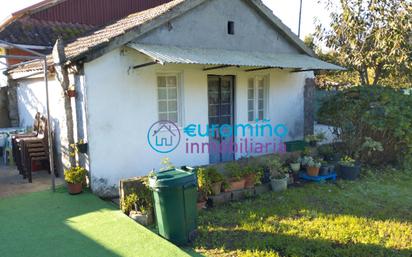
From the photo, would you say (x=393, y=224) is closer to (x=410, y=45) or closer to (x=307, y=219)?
(x=307, y=219)

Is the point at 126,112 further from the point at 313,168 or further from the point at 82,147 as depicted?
the point at 313,168

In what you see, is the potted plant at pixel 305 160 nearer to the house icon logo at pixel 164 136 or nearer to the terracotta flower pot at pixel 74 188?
the house icon logo at pixel 164 136

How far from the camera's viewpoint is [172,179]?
5973mm

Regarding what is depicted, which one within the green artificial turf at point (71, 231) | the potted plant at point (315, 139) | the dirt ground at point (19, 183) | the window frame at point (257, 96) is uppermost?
the window frame at point (257, 96)

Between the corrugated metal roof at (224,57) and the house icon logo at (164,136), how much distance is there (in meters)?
2.20

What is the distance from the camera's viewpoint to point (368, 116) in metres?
11.1

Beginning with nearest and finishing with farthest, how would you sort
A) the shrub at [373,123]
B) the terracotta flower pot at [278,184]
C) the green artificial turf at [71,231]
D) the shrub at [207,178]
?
1. the green artificial turf at [71,231]
2. the shrub at [207,178]
3. the terracotta flower pot at [278,184]
4. the shrub at [373,123]

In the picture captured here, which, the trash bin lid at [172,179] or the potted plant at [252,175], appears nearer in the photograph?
the trash bin lid at [172,179]

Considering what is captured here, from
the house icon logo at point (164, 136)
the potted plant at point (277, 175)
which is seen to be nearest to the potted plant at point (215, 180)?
the potted plant at point (277, 175)

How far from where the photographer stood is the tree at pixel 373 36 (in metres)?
16.9

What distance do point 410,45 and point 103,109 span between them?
54.7ft

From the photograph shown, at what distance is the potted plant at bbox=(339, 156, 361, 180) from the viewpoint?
33.8ft

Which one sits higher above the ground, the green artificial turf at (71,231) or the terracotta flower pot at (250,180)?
the terracotta flower pot at (250,180)

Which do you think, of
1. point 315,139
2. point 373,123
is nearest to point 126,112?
point 315,139
